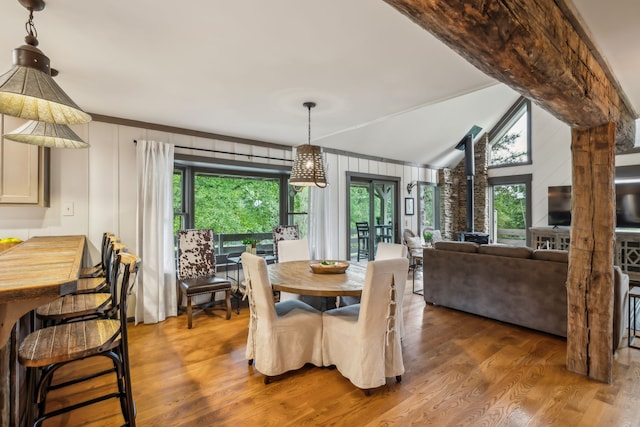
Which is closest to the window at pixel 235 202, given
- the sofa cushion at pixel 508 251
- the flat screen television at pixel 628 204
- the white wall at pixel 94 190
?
the white wall at pixel 94 190

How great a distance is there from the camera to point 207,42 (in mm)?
2037

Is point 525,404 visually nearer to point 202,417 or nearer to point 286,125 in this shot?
point 202,417

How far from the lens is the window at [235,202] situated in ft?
14.2

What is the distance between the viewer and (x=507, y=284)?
3451 millimetres

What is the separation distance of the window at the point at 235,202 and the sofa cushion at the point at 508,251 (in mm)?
2646

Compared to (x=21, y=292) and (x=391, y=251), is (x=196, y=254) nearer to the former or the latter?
(x=391, y=251)

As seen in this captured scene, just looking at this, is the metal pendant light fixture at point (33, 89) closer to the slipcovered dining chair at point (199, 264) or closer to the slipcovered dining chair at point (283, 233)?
the slipcovered dining chair at point (199, 264)

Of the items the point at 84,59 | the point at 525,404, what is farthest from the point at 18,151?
the point at 525,404

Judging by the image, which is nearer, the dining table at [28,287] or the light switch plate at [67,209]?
the dining table at [28,287]

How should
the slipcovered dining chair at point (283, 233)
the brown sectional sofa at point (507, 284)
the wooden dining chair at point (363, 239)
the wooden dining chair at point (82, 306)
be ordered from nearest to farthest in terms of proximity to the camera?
the wooden dining chair at point (82, 306) < the brown sectional sofa at point (507, 284) < the slipcovered dining chair at point (283, 233) < the wooden dining chair at point (363, 239)

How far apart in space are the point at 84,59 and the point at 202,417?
2.56 metres

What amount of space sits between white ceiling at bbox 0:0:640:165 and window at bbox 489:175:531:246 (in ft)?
14.3

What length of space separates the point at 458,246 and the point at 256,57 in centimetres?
315

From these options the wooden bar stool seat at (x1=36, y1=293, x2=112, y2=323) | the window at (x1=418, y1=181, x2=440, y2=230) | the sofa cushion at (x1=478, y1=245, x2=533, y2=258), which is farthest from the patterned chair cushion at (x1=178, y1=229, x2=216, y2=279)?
the window at (x1=418, y1=181, x2=440, y2=230)
